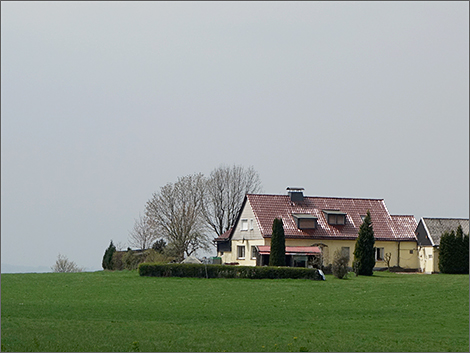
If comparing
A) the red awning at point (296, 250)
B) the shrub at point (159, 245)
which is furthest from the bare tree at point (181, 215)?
the red awning at point (296, 250)

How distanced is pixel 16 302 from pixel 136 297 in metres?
5.18

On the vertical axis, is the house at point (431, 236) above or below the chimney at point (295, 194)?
below

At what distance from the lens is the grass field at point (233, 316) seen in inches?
685

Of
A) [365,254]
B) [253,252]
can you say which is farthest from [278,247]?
[253,252]

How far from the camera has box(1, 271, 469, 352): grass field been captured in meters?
17.4

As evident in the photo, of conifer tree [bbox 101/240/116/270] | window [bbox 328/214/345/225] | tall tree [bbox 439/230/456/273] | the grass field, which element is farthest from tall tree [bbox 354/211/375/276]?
conifer tree [bbox 101/240/116/270]

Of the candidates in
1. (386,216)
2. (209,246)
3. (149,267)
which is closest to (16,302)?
(149,267)

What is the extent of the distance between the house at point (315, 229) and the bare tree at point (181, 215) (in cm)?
1127

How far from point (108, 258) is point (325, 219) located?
804 inches

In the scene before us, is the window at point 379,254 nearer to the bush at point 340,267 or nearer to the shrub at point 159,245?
the bush at point 340,267

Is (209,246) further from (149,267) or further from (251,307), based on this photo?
(251,307)

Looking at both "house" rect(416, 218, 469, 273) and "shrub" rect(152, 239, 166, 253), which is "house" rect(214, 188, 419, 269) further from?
"shrub" rect(152, 239, 166, 253)

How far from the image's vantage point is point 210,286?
3488cm

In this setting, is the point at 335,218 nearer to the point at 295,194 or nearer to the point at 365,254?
the point at 295,194
